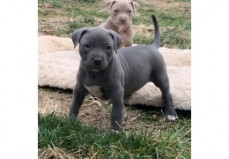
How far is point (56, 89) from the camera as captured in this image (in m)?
4.21

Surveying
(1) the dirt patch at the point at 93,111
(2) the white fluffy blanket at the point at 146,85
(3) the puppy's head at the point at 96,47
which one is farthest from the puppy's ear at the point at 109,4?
(3) the puppy's head at the point at 96,47

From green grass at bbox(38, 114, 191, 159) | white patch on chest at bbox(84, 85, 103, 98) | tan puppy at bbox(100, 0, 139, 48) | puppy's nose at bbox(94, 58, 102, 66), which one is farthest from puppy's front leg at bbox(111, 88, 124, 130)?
tan puppy at bbox(100, 0, 139, 48)

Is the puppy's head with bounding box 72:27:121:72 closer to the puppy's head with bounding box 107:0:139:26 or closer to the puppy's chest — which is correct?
the puppy's chest

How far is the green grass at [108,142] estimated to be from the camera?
2818mm

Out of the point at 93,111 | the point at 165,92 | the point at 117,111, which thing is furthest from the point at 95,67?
the point at 165,92

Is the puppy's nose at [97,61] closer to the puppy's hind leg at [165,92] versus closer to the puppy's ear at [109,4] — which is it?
the puppy's hind leg at [165,92]

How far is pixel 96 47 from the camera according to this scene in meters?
3.06

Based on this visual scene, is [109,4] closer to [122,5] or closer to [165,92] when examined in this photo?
[122,5]

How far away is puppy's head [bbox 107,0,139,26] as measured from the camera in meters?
4.93

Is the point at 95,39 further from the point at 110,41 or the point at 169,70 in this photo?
the point at 169,70

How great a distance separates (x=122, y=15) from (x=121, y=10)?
8 centimetres
